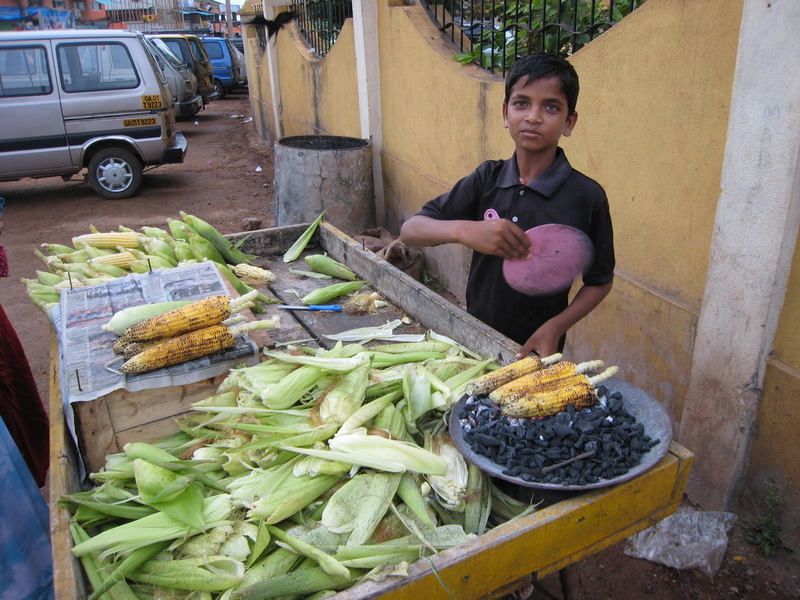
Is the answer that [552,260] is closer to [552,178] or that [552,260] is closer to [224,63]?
[552,178]

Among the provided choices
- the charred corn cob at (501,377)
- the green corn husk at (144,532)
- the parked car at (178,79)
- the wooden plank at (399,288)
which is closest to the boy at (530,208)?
the wooden plank at (399,288)

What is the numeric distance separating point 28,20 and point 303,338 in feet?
120

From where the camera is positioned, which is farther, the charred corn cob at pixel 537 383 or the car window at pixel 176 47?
the car window at pixel 176 47

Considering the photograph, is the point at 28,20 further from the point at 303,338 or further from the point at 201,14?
the point at 303,338

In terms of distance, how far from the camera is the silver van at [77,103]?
8766mm

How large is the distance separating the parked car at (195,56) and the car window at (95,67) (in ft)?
29.1

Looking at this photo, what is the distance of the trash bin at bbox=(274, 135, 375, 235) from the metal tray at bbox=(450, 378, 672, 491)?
456cm

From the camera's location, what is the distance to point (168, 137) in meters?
10.0

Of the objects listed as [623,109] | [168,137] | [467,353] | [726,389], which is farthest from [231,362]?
[168,137]

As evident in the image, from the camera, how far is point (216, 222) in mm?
8867

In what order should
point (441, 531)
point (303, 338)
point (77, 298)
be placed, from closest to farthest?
point (441, 531) → point (77, 298) → point (303, 338)

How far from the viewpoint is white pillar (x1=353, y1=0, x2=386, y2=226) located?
666 cm

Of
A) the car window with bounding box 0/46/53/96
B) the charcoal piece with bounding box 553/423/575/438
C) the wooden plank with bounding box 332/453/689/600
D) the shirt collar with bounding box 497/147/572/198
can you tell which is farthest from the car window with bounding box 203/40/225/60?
the wooden plank with bounding box 332/453/689/600

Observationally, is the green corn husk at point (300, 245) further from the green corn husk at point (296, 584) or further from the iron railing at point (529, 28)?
the green corn husk at point (296, 584)
